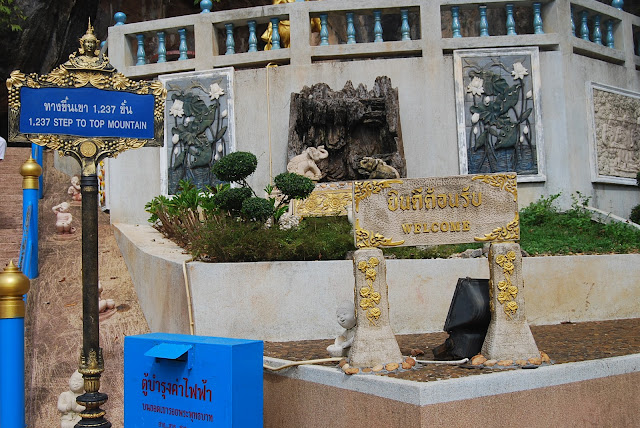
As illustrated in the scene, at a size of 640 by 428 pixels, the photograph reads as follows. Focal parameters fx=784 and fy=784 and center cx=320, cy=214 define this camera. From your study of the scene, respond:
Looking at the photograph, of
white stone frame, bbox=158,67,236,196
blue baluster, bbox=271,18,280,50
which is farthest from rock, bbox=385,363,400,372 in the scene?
blue baluster, bbox=271,18,280,50

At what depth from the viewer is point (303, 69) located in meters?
13.6

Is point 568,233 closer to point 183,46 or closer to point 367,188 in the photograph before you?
point 367,188

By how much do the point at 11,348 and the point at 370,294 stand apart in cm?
310

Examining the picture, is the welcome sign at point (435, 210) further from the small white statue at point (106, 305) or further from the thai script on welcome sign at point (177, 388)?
the small white statue at point (106, 305)

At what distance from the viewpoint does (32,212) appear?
10414 millimetres

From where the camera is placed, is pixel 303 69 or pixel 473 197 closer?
pixel 473 197

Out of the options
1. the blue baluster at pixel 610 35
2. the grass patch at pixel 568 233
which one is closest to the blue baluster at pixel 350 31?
the grass patch at pixel 568 233

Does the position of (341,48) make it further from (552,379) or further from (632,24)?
(552,379)

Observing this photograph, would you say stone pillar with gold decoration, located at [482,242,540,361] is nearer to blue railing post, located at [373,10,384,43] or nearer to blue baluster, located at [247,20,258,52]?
blue railing post, located at [373,10,384,43]

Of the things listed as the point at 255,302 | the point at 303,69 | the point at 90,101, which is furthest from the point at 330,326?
the point at 303,69

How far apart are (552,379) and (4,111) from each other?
2000 centimetres

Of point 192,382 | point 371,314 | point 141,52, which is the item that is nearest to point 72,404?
point 192,382

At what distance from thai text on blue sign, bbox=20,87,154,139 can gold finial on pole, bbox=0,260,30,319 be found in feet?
4.09

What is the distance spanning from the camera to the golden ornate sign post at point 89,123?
6391 millimetres
